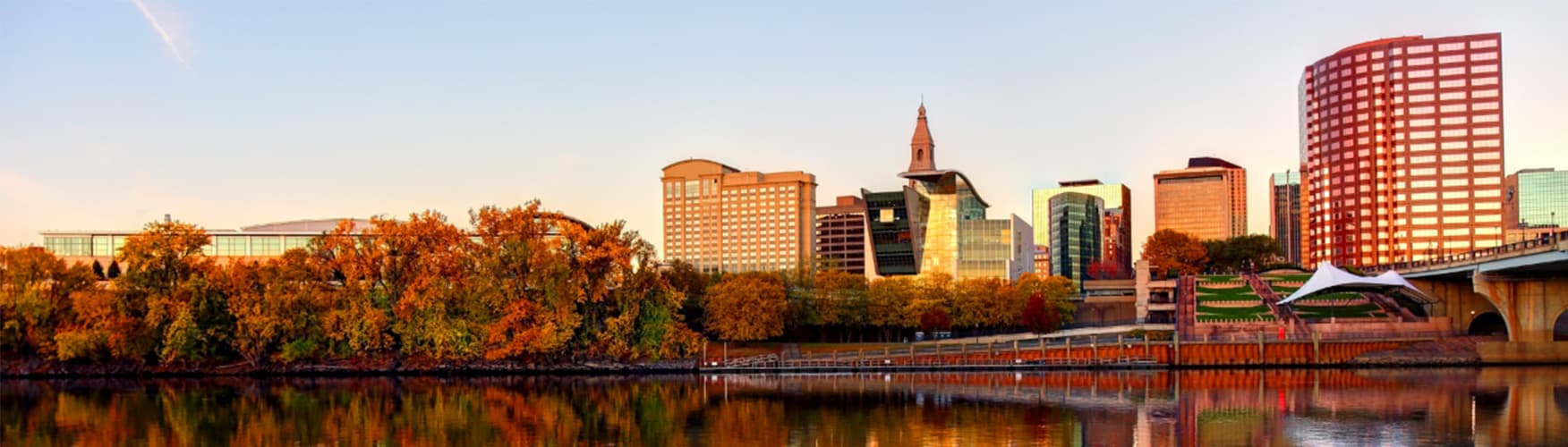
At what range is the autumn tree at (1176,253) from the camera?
17100 cm

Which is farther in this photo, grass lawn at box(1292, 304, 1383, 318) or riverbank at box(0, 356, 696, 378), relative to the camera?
grass lawn at box(1292, 304, 1383, 318)

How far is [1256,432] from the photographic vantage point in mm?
48688

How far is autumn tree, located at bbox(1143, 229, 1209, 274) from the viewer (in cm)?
17100

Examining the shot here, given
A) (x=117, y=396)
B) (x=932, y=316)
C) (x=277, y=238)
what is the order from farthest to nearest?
(x=277, y=238)
(x=932, y=316)
(x=117, y=396)

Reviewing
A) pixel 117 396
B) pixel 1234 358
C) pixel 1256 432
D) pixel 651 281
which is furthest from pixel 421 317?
pixel 1256 432

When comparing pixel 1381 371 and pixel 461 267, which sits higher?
pixel 461 267

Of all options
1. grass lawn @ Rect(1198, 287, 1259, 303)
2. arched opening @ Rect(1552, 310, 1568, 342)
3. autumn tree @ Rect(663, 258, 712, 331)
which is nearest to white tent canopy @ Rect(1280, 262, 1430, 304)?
arched opening @ Rect(1552, 310, 1568, 342)

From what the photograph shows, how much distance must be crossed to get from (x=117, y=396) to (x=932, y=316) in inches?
2599

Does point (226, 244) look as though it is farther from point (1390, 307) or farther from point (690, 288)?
point (1390, 307)

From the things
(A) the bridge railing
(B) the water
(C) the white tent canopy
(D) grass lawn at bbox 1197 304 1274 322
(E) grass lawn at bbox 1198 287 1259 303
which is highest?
(A) the bridge railing

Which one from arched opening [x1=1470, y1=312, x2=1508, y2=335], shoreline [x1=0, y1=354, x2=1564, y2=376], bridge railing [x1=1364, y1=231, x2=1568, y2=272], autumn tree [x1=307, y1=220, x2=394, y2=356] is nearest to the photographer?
bridge railing [x1=1364, y1=231, x2=1568, y2=272]

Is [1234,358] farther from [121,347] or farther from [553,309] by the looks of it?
[121,347]

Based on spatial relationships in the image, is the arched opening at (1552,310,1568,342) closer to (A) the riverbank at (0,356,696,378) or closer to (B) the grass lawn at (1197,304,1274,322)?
(B) the grass lawn at (1197,304,1274,322)

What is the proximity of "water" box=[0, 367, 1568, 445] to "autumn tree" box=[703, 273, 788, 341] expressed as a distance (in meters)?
12.9
